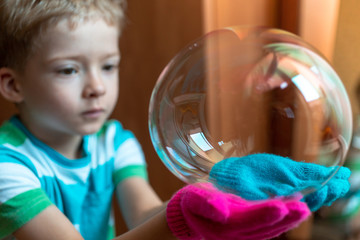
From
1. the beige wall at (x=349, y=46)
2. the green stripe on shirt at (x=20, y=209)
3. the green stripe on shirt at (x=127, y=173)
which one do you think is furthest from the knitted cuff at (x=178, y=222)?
the beige wall at (x=349, y=46)

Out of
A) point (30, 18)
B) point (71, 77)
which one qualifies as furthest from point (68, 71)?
point (30, 18)

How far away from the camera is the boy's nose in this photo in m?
0.75

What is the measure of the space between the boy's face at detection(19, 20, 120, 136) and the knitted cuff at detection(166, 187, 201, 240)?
276 mm

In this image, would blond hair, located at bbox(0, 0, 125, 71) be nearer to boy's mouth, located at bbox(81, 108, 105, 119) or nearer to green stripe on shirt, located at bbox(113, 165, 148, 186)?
boy's mouth, located at bbox(81, 108, 105, 119)

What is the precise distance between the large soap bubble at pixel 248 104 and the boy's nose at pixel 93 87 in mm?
183

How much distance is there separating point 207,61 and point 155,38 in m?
0.71

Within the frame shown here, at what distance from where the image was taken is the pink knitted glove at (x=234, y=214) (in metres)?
0.45

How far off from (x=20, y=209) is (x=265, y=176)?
1.40 feet

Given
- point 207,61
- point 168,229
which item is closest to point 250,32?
point 207,61

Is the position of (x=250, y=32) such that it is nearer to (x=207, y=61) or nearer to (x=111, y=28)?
(x=207, y=61)

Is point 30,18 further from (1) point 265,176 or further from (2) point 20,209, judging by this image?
(1) point 265,176

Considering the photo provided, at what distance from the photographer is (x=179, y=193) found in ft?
1.93

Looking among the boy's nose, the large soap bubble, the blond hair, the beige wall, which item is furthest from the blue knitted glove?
the beige wall

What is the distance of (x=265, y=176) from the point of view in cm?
51
